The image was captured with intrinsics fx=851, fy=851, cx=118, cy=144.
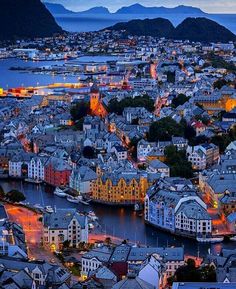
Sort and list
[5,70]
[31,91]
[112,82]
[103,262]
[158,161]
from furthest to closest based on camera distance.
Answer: [5,70]
[112,82]
[31,91]
[158,161]
[103,262]

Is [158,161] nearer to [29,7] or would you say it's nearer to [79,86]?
[79,86]

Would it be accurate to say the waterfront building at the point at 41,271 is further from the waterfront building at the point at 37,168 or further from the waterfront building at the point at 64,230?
the waterfront building at the point at 37,168

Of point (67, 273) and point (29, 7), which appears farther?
point (29, 7)

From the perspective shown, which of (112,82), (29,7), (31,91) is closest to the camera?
(31,91)

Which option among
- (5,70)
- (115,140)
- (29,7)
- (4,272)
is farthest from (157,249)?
(29,7)

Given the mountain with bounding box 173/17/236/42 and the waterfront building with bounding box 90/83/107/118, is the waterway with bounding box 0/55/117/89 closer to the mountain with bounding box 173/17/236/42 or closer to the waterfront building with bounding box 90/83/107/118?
the mountain with bounding box 173/17/236/42

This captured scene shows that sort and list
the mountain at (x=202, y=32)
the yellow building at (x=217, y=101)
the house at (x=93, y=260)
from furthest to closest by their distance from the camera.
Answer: the mountain at (x=202, y=32) → the yellow building at (x=217, y=101) → the house at (x=93, y=260)

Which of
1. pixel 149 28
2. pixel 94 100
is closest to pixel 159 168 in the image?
pixel 94 100

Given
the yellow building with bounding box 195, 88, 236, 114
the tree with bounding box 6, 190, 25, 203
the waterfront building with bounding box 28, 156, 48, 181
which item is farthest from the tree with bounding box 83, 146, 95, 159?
the yellow building with bounding box 195, 88, 236, 114

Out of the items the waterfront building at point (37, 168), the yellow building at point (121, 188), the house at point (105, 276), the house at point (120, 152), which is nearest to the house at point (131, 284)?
the house at point (105, 276)
